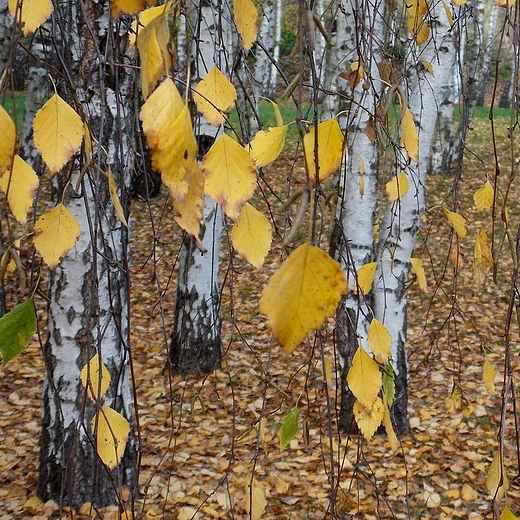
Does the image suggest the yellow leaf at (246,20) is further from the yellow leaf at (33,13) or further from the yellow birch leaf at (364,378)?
the yellow birch leaf at (364,378)

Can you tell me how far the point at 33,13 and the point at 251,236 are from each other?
37cm

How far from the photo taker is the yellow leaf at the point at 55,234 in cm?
77

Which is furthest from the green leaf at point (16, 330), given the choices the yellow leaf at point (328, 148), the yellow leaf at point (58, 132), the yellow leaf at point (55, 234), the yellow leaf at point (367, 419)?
the yellow leaf at point (367, 419)

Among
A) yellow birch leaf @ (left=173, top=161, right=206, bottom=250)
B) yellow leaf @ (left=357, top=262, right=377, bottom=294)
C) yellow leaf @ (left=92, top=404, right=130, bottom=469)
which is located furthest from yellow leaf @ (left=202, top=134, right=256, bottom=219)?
yellow leaf @ (left=357, top=262, right=377, bottom=294)

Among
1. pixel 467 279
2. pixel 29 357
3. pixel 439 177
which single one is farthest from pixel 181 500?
pixel 439 177

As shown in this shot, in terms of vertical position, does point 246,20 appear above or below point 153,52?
above

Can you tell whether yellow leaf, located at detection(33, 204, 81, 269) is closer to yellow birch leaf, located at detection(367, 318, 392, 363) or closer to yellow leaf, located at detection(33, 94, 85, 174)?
yellow leaf, located at detection(33, 94, 85, 174)

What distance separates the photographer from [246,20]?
33.7 inches

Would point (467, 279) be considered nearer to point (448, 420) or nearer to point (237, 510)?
point (448, 420)

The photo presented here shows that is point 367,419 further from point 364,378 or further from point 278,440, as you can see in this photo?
point 278,440

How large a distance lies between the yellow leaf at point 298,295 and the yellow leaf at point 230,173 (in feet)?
0.58

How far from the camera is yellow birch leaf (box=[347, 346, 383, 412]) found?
2.72 feet

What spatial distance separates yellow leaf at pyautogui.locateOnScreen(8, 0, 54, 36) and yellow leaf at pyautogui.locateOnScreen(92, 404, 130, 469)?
0.50 m

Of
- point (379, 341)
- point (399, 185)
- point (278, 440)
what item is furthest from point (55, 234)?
point (278, 440)
